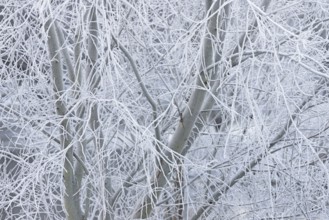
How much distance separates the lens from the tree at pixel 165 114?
4.09 meters

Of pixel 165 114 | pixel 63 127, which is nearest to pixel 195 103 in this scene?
pixel 165 114

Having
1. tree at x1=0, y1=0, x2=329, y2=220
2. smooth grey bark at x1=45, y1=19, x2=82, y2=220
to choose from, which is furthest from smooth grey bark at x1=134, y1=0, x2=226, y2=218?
smooth grey bark at x1=45, y1=19, x2=82, y2=220

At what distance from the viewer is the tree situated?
13.4 ft

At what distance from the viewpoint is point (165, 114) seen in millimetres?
4797

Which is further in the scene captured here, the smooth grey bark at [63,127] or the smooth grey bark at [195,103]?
the smooth grey bark at [63,127]

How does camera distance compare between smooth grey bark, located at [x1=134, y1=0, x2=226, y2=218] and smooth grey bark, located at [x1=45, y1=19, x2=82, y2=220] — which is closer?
smooth grey bark, located at [x1=134, y1=0, x2=226, y2=218]

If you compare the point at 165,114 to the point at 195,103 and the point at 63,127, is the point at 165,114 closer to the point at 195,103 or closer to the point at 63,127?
the point at 195,103

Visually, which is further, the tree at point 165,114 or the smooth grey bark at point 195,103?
the tree at point 165,114

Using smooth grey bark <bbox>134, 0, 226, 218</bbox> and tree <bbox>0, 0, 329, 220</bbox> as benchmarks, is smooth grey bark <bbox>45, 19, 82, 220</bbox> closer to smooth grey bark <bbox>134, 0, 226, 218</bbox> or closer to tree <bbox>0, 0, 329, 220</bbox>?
tree <bbox>0, 0, 329, 220</bbox>

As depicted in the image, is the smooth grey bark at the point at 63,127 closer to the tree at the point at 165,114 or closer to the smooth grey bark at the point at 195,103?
the tree at the point at 165,114

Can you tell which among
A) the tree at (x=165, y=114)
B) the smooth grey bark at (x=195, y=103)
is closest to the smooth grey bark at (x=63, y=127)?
the tree at (x=165, y=114)

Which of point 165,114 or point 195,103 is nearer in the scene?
point 195,103

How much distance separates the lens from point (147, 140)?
153 inches

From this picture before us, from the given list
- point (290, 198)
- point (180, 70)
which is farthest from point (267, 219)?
point (180, 70)
